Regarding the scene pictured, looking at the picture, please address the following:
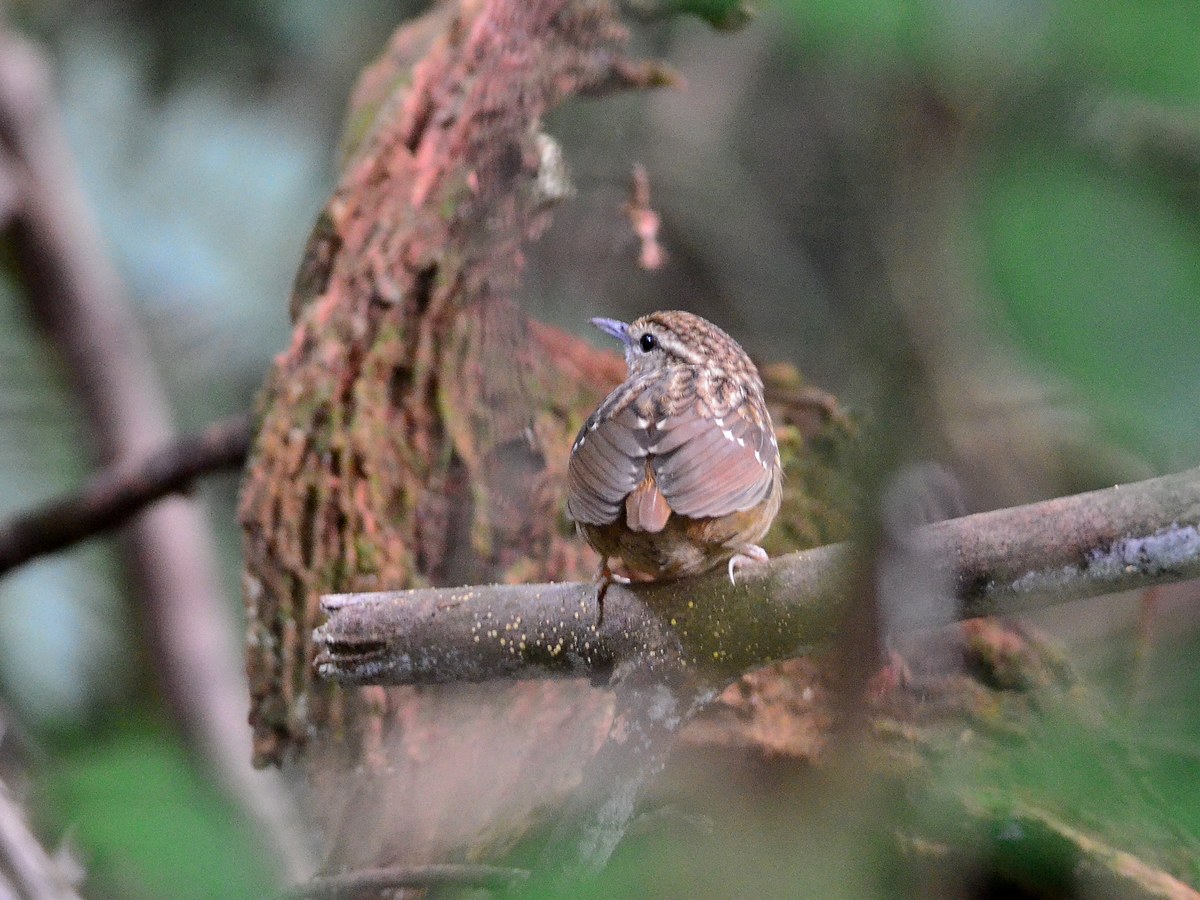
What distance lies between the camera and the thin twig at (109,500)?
12.7ft

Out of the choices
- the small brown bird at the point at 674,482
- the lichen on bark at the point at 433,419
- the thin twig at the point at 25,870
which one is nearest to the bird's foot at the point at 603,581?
the small brown bird at the point at 674,482

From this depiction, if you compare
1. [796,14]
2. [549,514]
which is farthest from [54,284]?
[796,14]

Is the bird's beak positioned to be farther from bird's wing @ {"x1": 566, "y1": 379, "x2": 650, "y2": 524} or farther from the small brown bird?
bird's wing @ {"x1": 566, "y1": 379, "x2": 650, "y2": 524}

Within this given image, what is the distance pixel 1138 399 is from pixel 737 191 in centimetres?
392

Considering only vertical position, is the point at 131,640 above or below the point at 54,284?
below

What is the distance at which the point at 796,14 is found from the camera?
0.64 meters

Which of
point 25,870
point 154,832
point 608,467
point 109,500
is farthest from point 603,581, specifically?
point 109,500

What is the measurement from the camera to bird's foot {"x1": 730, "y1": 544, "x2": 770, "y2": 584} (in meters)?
1.86

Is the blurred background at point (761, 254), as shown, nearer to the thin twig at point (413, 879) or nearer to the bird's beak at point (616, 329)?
the thin twig at point (413, 879)

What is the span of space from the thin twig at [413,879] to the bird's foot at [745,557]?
2.06ft

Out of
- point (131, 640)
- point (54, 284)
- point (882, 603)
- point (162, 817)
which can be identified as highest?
point (882, 603)

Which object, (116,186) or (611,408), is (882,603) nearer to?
(611,408)

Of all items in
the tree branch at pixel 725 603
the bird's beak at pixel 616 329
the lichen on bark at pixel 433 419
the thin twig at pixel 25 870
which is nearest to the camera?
the tree branch at pixel 725 603

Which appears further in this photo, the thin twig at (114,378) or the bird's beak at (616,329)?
the thin twig at (114,378)
